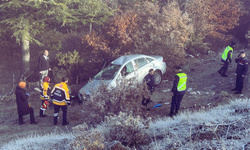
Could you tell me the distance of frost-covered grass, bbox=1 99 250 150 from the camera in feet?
11.4

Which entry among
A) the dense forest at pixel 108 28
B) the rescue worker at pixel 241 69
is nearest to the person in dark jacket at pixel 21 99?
the dense forest at pixel 108 28

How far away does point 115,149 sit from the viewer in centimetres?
349

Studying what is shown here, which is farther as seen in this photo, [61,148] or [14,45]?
[14,45]

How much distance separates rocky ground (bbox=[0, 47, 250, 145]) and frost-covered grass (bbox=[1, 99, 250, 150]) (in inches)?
43.0

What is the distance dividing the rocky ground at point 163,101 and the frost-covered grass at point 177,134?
3.58ft

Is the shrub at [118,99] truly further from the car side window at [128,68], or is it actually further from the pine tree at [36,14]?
the pine tree at [36,14]

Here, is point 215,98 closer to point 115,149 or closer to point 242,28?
point 115,149

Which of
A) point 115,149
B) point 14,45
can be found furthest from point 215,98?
point 14,45

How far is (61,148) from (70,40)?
11.1 meters

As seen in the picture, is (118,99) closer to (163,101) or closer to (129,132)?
(129,132)

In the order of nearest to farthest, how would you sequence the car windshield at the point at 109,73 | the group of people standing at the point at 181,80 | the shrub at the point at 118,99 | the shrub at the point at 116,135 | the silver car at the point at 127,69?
the shrub at the point at 116,135 → the shrub at the point at 118,99 → the group of people standing at the point at 181,80 → the silver car at the point at 127,69 → the car windshield at the point at 109,73

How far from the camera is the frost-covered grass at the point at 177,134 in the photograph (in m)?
3.49

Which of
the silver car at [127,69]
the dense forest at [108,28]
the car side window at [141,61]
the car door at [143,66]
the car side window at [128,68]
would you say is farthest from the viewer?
the dense forest at [108,28]

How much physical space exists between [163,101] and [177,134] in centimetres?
446
